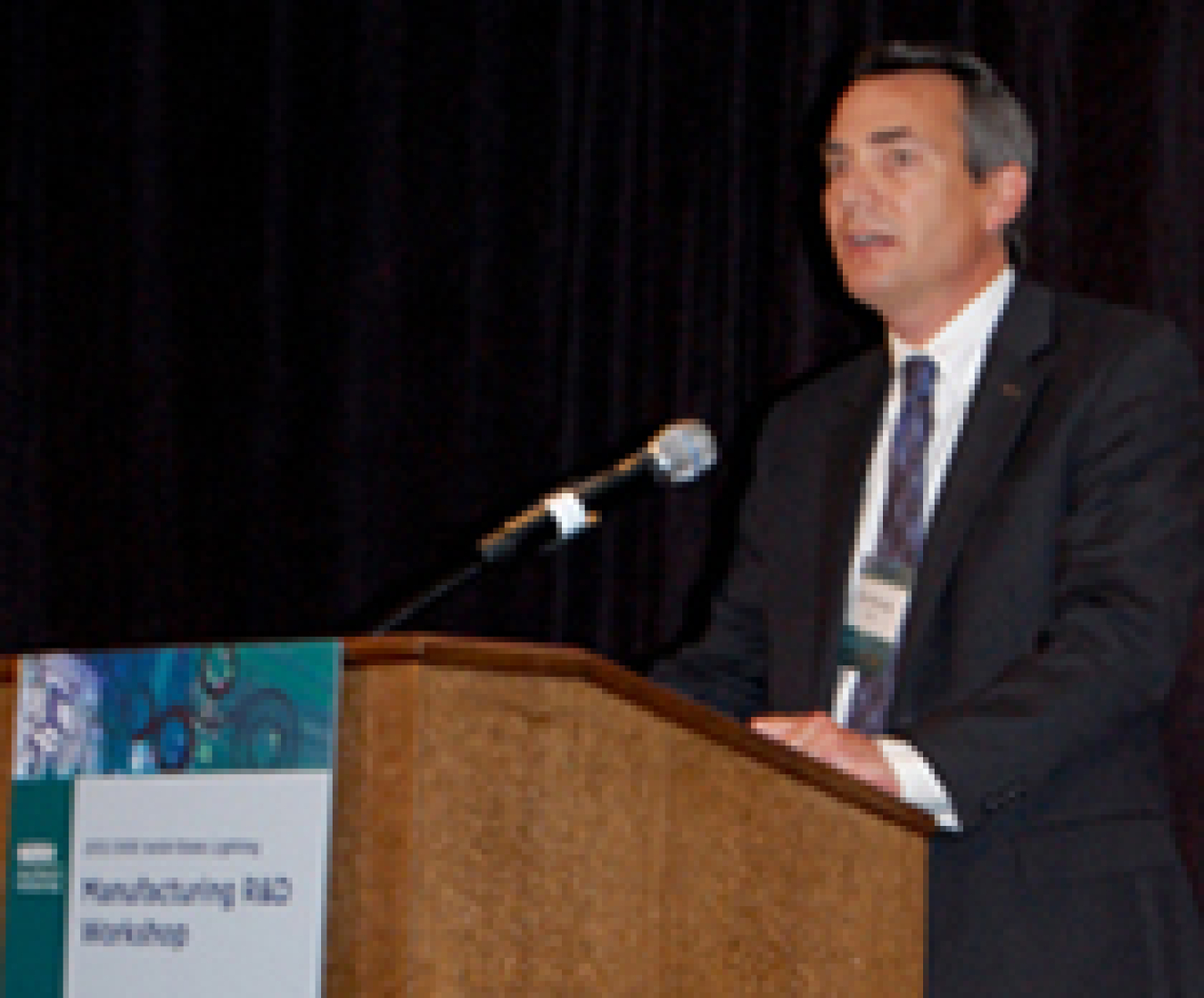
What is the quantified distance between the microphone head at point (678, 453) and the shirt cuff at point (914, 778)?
326 millimetres

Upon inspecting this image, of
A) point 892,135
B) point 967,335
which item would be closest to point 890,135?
point 892,135

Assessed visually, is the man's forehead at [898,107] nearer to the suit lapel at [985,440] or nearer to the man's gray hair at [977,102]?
the man's gray hair at [977,102]

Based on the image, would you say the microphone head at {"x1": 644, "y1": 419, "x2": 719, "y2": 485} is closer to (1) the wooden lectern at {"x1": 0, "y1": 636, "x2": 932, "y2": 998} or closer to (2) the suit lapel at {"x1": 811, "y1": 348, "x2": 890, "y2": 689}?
(1) the wooden lectern at {"x1": 0, "y1": 636, "x2": 932, "y2": 998}

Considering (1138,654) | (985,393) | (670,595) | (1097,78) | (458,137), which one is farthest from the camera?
(458,137)

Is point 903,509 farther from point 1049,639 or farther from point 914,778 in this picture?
point 914,778

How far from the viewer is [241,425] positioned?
4555 millimetres

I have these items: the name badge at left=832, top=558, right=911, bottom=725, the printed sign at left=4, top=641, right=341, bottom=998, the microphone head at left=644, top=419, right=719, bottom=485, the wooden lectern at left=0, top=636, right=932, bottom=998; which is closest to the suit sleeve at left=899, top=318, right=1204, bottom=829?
the name badge at left=832, top=558, right=911, bottom=725

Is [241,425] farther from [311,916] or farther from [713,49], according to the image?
[311,916]

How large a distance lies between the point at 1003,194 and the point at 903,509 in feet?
1.77

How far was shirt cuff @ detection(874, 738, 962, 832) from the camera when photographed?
6.21ft

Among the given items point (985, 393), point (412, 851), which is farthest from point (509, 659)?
point (985, 393)

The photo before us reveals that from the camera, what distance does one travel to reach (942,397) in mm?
2412

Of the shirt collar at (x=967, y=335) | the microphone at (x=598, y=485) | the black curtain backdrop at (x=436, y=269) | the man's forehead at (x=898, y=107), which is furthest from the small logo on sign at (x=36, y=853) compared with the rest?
the black curtain backdrop at (x=436, y=269)

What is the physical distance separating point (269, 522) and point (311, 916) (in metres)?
3.15
